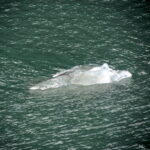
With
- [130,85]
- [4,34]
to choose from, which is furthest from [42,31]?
[130,85]

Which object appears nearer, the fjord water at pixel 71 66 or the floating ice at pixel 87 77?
the fjord water at pixel 71 66

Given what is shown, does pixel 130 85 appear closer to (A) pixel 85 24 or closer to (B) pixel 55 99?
(B) pixel 55 99

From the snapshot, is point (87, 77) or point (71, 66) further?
point (71, 66)

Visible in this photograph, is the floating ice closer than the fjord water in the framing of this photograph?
No

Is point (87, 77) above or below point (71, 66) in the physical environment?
below
